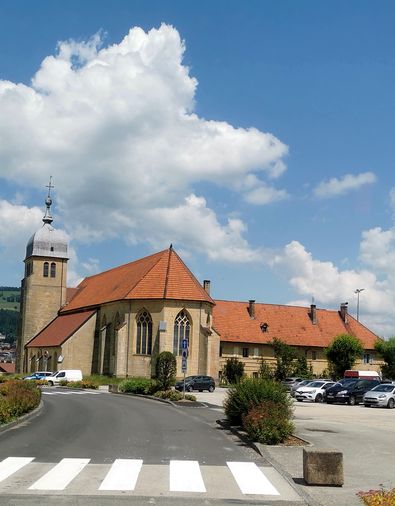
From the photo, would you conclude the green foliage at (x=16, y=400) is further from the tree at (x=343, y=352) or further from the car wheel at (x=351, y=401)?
the tree at (x=343, y=352)

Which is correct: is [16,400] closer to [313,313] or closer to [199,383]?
[199,383]

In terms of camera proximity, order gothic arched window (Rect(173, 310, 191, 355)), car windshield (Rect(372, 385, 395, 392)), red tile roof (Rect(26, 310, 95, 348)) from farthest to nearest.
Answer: red tile roof (Rect(26, 310, 95, 348)) < gothic arched window (Rect(173, 310, 191, 355)) < car windshield (Rect(372, 385, 395, 392))

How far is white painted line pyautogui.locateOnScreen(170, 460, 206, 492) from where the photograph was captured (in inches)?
392

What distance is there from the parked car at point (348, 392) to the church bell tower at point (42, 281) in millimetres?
46665

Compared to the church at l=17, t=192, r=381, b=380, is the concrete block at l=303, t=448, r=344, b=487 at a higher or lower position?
lower

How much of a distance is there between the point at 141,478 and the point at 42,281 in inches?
2752

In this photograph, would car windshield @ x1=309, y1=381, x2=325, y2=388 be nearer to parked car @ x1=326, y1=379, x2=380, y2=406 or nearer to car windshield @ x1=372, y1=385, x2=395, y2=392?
parked car @ x1=326, y1=379, x2=380, y2=406

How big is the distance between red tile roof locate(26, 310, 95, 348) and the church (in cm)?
15

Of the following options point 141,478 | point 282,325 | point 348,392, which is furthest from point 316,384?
point 282,325

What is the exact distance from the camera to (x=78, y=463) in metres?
12.1

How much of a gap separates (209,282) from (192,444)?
196 feet

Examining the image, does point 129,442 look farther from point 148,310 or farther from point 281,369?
point 281,369

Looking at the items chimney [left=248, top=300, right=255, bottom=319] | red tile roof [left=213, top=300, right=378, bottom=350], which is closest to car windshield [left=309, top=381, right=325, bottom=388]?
red tile roof [left=213, top=300, right=378, bottom=350]

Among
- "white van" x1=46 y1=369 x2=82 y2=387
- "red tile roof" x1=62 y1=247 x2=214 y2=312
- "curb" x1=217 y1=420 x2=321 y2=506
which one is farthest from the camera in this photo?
"red tile roof" x1=62 y1=247 x2=214 y2=312
